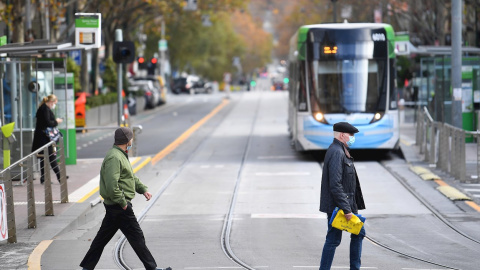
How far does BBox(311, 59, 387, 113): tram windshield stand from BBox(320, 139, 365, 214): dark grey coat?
13.2 metres

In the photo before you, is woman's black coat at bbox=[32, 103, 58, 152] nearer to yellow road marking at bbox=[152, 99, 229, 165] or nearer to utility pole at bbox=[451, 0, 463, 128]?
yellow road marking at bbox=[152, 99, 229, 165]

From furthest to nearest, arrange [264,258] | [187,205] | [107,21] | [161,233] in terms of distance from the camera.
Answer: [107,21] < [187,205] < [161,233] < [264,258]

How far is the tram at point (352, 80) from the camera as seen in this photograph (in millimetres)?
22609

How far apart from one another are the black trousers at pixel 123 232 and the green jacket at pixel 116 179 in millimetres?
123

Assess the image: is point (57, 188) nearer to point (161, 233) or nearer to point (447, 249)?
point (161, 233)

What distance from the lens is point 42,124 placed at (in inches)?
688

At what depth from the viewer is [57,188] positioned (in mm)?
17094

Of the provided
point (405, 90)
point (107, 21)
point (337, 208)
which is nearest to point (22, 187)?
point (337, 208)

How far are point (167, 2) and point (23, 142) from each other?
27.3 meters

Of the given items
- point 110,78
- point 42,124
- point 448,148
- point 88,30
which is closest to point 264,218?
point 42,124

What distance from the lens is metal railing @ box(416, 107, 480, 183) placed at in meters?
18.5

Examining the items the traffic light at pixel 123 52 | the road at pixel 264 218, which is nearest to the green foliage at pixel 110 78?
the road at pixel 264 218

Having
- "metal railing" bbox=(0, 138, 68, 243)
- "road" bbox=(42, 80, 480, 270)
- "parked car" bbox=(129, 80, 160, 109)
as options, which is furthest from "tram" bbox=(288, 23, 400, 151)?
"parked car" bbox=(129, 80, 160, 109)

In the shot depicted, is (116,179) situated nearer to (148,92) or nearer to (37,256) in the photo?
(37,256)
